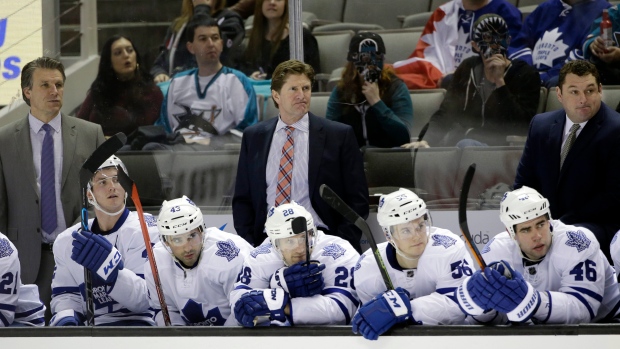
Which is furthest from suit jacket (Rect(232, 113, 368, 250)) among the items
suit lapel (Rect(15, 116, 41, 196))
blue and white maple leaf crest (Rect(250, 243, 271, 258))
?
suit lapel (Rect(15, 116, 41, 196))

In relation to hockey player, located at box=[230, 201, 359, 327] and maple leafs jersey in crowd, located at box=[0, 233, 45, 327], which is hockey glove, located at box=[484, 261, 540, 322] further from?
maple leafs jersey in crowd, located at box=[0, 233, 45, 327]

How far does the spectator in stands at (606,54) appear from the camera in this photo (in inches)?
192

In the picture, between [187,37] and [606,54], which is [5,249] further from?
[606,54]

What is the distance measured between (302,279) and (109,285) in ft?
2.90

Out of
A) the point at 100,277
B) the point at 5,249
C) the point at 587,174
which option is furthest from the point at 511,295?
the point at 5,249

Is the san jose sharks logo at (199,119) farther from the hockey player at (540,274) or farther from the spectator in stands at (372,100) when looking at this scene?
the hockey player at (540,274)

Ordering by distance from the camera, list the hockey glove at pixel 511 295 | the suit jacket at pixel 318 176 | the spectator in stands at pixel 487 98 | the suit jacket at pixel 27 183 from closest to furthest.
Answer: the hockey glove at pixel 511 295 → the suit jacket at pixel 318 176 → the suit jacket at pixel 27 183 → the spectator in stands at pixel 487 98

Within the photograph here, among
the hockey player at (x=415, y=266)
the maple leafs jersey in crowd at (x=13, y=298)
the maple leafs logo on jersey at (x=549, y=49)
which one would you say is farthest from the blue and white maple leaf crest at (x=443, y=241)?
the maple leafs jersey in crowd at (x=13, y=298)

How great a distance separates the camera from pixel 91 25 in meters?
5.33

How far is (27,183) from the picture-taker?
4922 millimetres

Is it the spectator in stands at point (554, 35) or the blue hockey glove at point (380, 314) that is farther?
the spectator in stands at point (554, 35)

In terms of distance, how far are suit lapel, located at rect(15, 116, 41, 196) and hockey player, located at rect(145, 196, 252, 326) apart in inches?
37.7

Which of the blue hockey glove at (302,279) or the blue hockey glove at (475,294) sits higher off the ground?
the blue hockey glove at (475,294)

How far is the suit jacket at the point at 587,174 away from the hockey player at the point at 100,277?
62.5 inches
